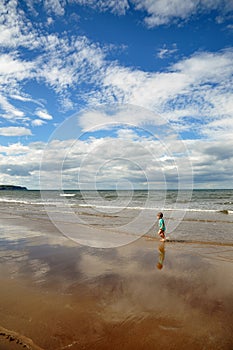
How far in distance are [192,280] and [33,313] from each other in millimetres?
4460

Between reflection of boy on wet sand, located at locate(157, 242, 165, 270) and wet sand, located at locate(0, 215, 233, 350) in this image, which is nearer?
wet sand, located at locate(0, 215, 233, 350)

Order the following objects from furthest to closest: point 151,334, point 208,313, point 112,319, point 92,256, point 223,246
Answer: point 223,246
point 92,256
point 208,313
point 112,319
point 151,334

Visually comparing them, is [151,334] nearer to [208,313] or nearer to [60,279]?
[208,313]

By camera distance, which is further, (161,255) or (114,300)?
(161,255)

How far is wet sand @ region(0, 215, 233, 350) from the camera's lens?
171 inches

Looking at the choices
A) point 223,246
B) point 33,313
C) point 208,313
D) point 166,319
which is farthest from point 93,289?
point 223,246

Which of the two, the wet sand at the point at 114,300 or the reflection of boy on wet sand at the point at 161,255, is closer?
the wet sand at the point at 114,300

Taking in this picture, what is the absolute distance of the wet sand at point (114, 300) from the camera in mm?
4344

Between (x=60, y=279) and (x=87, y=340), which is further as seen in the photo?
(x=60, y=279)

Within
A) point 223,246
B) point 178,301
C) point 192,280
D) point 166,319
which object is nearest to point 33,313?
point 166,319

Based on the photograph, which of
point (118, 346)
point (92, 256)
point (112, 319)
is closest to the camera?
point (118, 346)

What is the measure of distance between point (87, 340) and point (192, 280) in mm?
3998

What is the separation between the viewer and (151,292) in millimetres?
6246

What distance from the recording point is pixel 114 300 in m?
5.74
